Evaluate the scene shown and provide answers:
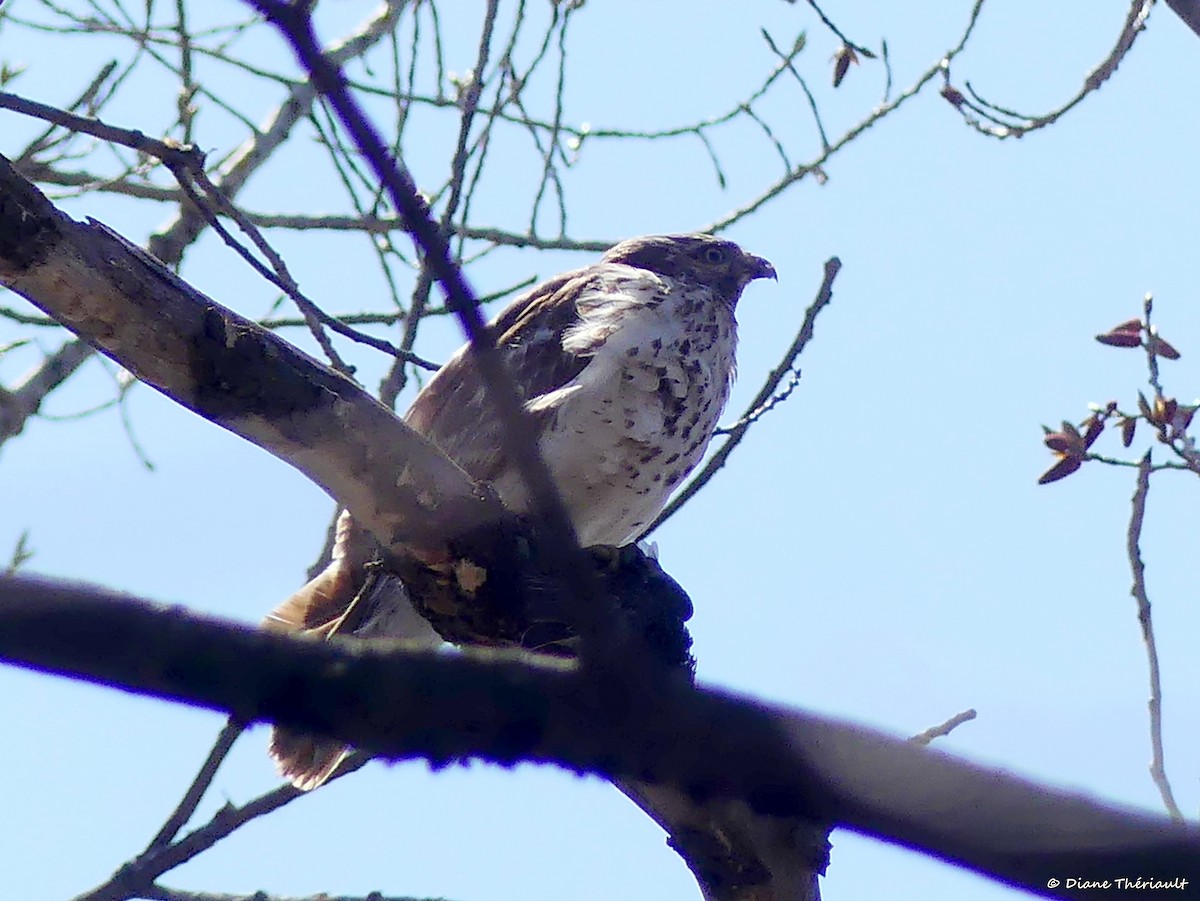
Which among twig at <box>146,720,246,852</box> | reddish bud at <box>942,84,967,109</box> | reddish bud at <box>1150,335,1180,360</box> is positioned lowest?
twig at <box>146,720,246,852</box>

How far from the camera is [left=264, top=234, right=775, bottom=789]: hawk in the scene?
11.9ft

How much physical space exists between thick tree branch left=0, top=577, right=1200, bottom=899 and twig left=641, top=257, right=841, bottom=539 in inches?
A: 101

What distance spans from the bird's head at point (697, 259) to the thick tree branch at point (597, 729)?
12.8ft

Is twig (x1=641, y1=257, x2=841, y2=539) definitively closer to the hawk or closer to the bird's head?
the hawk

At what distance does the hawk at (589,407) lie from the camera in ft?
11.9

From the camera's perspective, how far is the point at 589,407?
12.8ft

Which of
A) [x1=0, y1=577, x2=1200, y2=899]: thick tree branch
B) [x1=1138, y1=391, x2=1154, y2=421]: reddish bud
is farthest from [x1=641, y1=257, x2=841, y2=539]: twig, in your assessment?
[x1=0, y1=577, x2=1200, y2=899]: thick tree branch

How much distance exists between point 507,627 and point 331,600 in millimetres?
972

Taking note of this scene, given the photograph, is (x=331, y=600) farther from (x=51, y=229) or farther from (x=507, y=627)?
(x=51, y=229)

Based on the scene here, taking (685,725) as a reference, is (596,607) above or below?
above

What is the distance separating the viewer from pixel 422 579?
8.96ft

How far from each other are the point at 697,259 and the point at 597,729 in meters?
A: 4.04

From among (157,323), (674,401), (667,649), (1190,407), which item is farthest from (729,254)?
(157,323)

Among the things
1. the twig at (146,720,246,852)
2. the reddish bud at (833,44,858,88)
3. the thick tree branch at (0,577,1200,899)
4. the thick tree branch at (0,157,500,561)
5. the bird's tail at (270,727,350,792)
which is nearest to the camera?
the thick tree branch at (0,577,1200,899)
